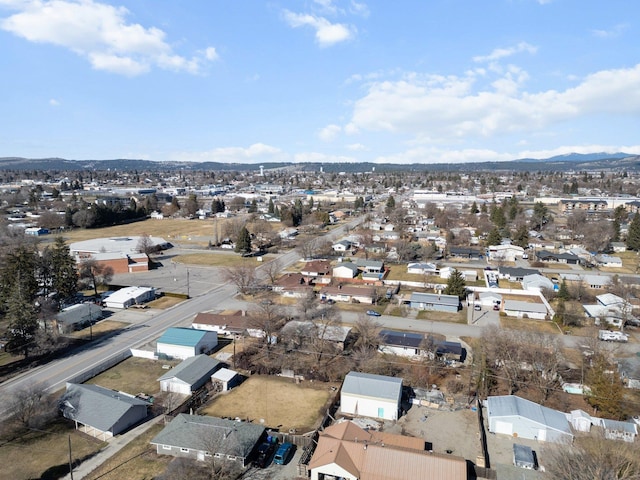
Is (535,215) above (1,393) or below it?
above

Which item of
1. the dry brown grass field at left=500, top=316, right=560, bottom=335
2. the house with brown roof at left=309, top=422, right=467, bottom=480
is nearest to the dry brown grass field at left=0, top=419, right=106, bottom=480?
the house with brown roof at left=309, top=422, right=467, bottom=480

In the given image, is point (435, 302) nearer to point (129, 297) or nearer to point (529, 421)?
point (529, 421)

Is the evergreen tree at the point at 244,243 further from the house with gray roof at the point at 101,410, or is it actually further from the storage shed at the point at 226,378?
the house with gray roof at the point at 101,410

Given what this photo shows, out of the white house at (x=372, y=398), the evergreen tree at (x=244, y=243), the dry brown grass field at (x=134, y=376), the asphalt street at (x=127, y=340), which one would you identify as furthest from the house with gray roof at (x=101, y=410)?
the evergreen tree at (x=244, y=243)

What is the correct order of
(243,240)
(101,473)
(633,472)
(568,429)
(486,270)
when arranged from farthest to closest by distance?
(243,240), (486,270), (568,429), (101,473), (633,472)

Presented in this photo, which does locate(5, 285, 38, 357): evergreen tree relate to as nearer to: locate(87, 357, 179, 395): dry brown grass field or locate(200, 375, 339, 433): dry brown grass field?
locate(87, 357, 179, 395): dry brown grass field

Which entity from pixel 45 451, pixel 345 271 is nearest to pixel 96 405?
pixel 45 451

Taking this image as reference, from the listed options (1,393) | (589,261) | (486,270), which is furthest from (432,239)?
(1,393)

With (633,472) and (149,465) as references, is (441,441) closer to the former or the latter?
(633,472)
